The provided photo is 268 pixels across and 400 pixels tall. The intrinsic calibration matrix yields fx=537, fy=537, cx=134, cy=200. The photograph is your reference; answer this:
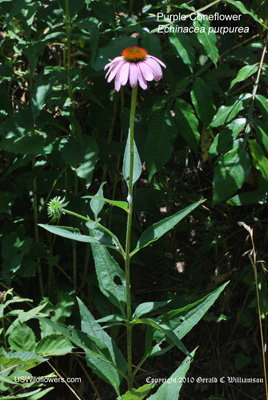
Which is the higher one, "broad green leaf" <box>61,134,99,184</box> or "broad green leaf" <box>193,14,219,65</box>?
"broad green leaf" <box>193,14,219,65</box>

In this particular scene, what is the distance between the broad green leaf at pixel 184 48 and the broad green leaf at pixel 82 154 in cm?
40

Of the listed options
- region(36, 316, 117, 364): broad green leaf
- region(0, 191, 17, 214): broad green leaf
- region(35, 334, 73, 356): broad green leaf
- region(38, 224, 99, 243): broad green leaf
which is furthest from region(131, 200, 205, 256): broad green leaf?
region(0, 191, 17, 214): broad green leaf

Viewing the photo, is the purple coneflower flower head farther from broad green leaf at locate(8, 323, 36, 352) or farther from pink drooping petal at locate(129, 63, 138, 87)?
broad green leaf at locate(8, 323, 36, 352)

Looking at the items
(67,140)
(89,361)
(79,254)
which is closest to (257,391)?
(79,254)

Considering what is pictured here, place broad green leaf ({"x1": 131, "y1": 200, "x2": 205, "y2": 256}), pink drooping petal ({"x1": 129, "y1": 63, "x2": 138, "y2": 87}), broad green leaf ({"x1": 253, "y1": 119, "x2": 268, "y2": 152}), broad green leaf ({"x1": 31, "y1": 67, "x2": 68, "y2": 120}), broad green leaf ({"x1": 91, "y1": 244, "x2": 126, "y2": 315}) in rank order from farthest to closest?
broad green leaf ({"x1": 253, "y1": 119, "x2": 268, "y2": 152}) < broad green leaf ({"x1": 31, "y1": 67, "x2": 68, "y2": 120}) < broad green leaf ({"x1": 91, "y1": 244, "x2": 126, "y2": 315}) < broad green leaf ({"x1": 131, "y1": 200, "x2": 205, "y2": 256}) < pink drooping petal ({"x1": 129, "y1": 63, "x2": 138, "y2": 87})

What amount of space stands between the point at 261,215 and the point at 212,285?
0.39m

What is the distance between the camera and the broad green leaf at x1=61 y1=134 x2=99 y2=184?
1.71 m

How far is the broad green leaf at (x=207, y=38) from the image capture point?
5.34ft

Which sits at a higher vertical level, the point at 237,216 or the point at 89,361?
the point at 237,216

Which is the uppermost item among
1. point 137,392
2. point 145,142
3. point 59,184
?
point 145,142

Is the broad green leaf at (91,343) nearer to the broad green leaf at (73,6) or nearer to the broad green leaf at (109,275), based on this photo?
the broad green leaf at (109,275)

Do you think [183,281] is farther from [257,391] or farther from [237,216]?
[257,391]

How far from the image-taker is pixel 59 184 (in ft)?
6.53

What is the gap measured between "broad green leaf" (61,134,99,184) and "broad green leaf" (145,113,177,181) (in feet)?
0.58
